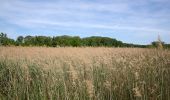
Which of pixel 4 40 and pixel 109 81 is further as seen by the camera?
pixel 4 40

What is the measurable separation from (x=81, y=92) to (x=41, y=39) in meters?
18.3

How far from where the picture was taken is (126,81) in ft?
13.3

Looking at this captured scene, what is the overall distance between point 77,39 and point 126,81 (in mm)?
18145

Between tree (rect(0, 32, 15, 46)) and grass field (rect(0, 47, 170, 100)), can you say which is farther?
tree (rect(0, 32, 15, 46))

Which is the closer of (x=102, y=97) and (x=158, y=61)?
(x=102, y=97)

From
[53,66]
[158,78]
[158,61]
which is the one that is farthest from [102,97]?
[53,66]

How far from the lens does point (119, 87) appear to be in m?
4.02

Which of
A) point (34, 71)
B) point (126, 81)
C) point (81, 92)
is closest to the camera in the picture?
point (81, 92)

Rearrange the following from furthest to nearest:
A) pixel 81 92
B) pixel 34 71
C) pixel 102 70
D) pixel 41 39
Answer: pixel 41 39 → pixel 34 71 → pixel 102 70 → pixel 81 92

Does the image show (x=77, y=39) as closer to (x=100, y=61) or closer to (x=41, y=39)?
(x=41, y=39)

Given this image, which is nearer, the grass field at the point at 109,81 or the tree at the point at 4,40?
the grass field at the point at 109,81

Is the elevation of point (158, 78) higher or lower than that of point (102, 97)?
higher

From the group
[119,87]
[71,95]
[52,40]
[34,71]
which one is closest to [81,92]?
[71,95]

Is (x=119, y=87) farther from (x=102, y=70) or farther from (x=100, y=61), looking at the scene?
(x=100, y=61)
